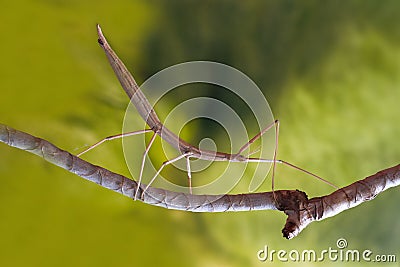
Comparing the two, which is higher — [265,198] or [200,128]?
[200,128]

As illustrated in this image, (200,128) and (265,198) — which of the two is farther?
(200,128)

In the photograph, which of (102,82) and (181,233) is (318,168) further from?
(102,82)

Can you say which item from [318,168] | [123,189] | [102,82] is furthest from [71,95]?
[318,168]

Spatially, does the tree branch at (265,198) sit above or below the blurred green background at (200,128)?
below

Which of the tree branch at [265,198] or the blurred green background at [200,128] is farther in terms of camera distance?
the blurred green background at [200,128]
